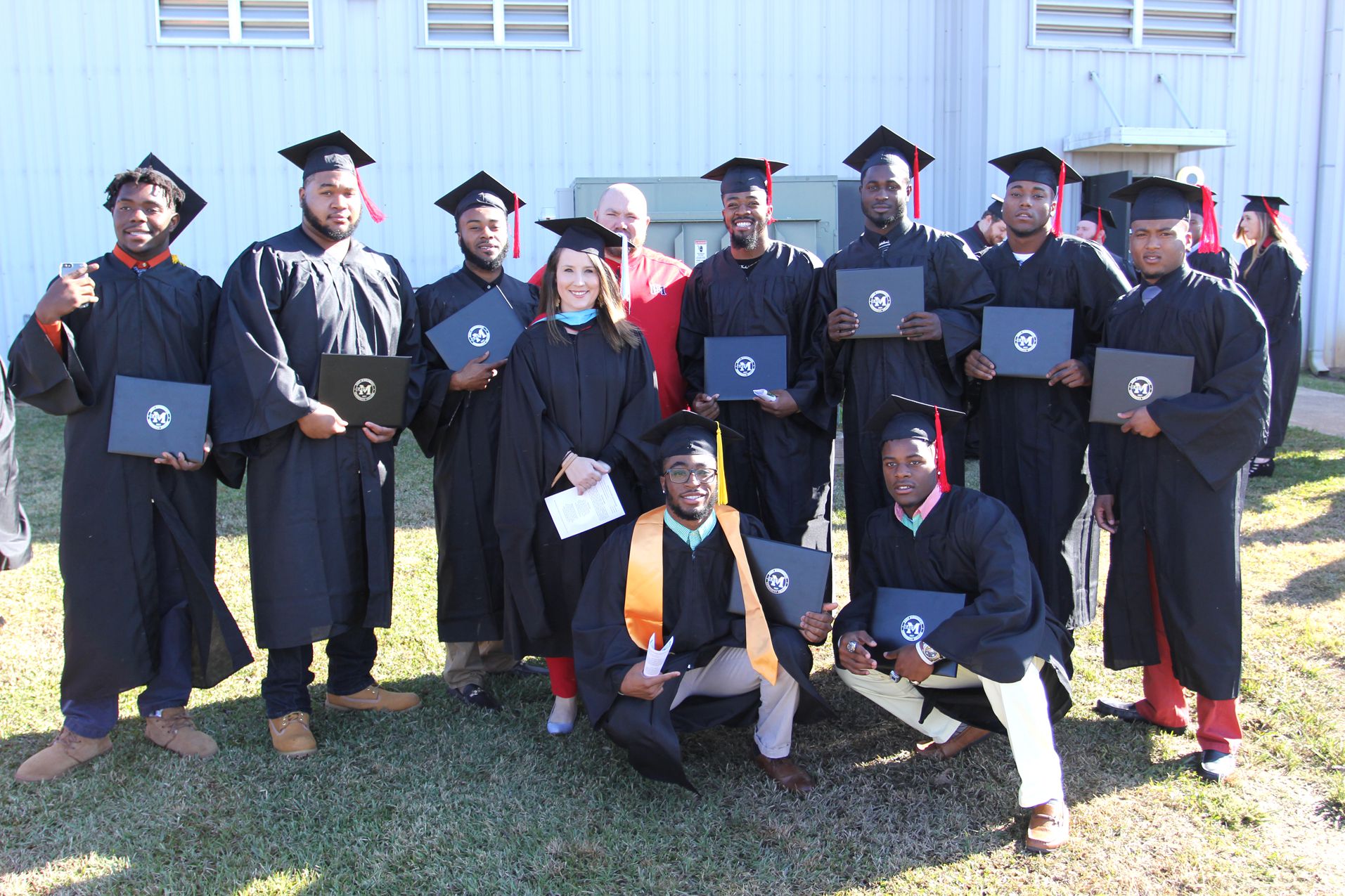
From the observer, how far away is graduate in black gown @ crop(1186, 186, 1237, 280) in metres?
3.88

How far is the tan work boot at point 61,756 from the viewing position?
364 centimetres

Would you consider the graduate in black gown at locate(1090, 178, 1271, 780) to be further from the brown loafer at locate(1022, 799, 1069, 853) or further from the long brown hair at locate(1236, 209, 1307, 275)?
the long brown hair at locate(1236, 209, 1307, 275)

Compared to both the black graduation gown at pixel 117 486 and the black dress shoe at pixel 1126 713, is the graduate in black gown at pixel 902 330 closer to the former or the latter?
the black dress shoe at pixel 1126 713

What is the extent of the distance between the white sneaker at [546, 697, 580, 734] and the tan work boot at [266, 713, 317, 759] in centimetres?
88

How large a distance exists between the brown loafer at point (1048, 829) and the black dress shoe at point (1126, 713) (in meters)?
0.90

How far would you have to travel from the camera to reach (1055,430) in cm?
408

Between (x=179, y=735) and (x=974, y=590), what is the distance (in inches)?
115

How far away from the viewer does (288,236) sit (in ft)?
12.9

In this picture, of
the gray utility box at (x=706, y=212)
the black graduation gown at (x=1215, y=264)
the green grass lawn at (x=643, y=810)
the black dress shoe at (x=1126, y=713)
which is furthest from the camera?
the gray utility box at (x=706, y=212)

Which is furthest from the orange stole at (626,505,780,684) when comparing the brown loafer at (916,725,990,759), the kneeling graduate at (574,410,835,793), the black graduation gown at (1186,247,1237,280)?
the black graduation gown at (1186,247,1237,280)

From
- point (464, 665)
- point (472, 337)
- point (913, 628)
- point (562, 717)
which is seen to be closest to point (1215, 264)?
point (913, 628)

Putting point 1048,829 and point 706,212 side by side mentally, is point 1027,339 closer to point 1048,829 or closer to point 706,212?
point 1048,829

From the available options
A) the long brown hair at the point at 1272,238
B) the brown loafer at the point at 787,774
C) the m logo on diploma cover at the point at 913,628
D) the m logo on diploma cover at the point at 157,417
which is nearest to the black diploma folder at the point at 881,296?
the m logo on diploma cover at the point at 913,628

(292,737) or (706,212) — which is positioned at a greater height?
(706,212)
